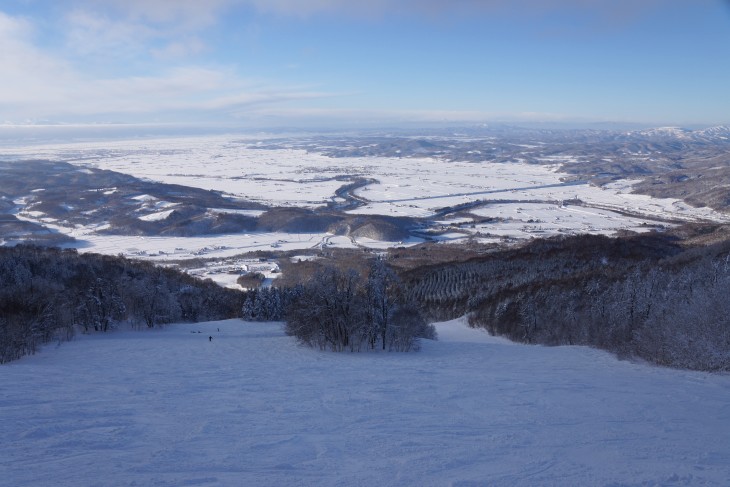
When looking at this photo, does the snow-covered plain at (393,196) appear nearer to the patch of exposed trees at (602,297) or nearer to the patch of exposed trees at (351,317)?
the patch of exposed trees at (602,297)

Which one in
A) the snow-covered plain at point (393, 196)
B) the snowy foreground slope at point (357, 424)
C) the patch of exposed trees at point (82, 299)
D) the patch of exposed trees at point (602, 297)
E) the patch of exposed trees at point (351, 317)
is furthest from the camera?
the snow-covered plain at point (393, 196)

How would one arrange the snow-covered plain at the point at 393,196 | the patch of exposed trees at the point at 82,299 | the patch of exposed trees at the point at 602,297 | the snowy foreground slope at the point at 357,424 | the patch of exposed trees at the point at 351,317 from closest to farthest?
the snowy foreground slope at the point at 357,424 → the patch of exposed trees at the point at 602,297 → the patch of exposed trees at the point at 82,299 → the patch of exposed trees at the point at 351,317 → the snow-covered plain at the point at 393,196

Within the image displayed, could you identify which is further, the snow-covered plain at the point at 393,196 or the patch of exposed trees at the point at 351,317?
the snow-covered plain at the point at 393,196

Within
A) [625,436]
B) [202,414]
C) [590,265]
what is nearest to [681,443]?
[625,436]

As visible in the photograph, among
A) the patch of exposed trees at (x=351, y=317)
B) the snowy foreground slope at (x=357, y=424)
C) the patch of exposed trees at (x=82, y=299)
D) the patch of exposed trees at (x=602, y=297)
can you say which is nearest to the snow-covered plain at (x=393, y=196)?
the patch of exposed trees at (x=602, y=297)

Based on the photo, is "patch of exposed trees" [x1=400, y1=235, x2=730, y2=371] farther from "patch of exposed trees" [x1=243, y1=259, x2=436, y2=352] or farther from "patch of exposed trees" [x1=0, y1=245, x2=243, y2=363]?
"patch of exposed trees" [x1=0, y1=245, x2=243, y2=363]

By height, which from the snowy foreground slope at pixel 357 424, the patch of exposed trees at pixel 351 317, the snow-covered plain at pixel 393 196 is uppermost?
the snowy foreground slope at pixel 357 424

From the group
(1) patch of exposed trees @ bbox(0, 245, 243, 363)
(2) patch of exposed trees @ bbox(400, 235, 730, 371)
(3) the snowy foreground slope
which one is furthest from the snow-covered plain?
(3) the snowy foreground slope

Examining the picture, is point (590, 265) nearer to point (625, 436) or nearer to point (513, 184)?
point (625, 436)
